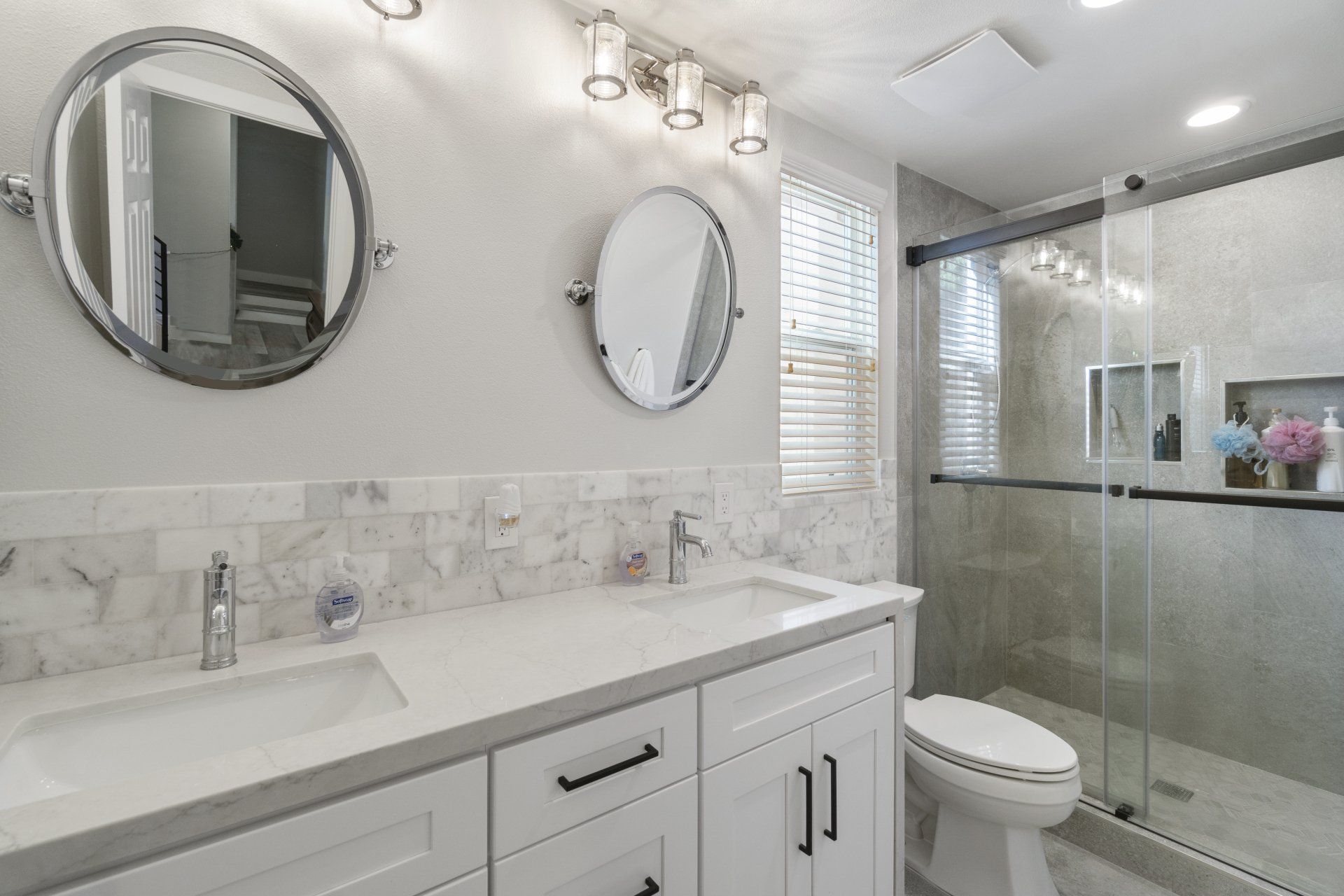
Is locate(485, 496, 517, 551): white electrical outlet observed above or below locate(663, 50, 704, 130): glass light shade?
below

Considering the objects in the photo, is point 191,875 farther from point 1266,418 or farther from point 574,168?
point 1266,418

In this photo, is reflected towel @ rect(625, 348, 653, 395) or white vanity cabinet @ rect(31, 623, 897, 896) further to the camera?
reflected towel @ rect(625, 348, 653, 395)

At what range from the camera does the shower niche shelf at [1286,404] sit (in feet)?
5.46

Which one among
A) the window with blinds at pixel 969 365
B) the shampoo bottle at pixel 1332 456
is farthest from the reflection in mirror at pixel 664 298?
the shampoo bottle at pixel 1332 456

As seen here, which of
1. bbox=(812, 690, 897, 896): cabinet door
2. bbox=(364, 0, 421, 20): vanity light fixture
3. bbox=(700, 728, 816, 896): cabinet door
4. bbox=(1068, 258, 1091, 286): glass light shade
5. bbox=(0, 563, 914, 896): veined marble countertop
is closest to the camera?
bbox=(0, 563, 914, 896): veined marble countertop

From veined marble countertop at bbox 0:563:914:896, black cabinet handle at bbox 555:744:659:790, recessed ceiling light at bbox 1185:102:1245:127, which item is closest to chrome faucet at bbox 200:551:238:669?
veined marble countertop at bbox 0:563:914:896

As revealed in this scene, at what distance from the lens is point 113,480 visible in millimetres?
1042

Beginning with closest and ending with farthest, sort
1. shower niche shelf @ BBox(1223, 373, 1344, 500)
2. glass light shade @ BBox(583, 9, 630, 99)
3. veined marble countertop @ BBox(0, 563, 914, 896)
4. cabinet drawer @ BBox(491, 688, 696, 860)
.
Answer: veined marble countertop @ BBox(0, 563, 914, 896) < cabinet drawer @ BBox(491, 688, 696, 860) < glass light shade @ BBox(583, 9, 630, 99) < shower niche shelf @ BBox(1223, 373, 1344, 500)

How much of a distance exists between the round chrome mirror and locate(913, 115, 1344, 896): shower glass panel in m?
2.11

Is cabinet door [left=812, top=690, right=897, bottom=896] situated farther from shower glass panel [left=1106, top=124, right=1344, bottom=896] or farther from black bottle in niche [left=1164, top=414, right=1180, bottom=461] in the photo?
black bottle in niche [left=1164, top=414, right=1180, bottom=461]

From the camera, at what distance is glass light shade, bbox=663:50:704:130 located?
159 centimetres

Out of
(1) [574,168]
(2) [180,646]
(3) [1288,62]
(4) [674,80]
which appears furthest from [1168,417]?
(2) [180,646]

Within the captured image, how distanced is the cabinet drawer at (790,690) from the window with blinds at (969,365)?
1138 mm

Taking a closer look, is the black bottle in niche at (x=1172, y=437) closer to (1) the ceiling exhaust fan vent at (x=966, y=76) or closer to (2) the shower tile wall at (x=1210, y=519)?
(2) the shower tile wall at (x=1210, y=519)
